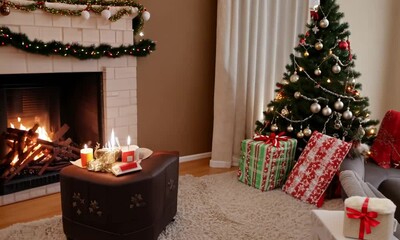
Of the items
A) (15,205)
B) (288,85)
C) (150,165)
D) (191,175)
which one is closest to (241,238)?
(150,165)

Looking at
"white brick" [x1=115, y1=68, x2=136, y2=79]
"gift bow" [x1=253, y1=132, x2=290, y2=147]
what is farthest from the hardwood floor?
"gift bow" [x1=253, y1=132, x2=290, y2=147]

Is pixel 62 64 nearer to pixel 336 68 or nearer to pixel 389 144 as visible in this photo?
pixel 336 68

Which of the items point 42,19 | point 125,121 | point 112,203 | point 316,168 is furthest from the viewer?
point 125,121

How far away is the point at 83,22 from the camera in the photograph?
305 cm

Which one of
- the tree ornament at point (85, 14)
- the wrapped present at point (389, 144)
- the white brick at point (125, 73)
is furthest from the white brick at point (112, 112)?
the wrapped present at point (389, 144)

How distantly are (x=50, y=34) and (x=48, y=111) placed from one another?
0.76m

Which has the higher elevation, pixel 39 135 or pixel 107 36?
pixel 107 36

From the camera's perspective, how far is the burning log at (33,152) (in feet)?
9.83

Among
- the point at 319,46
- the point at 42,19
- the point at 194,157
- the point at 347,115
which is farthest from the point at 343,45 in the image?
the point at 42,19

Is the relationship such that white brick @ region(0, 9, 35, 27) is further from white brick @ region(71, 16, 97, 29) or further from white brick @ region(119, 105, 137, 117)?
white brick @ region(119, 105, 137, 117)

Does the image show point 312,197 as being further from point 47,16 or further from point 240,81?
point 47,16

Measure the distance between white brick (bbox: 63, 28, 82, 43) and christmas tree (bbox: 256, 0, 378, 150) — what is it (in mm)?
1805

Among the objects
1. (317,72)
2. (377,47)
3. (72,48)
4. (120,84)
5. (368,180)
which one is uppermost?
(377,47)

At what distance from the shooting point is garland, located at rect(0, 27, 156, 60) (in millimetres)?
2717
